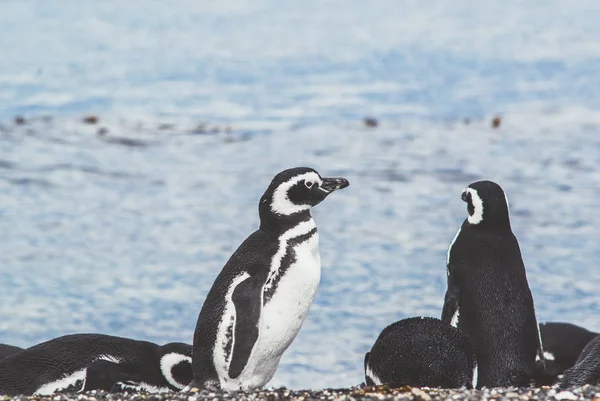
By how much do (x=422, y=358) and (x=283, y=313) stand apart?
0.56m

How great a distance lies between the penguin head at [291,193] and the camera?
4488mm

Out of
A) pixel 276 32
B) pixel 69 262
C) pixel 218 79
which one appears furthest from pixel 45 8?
pixel 69 262

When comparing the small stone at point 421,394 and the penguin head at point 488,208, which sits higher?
the penguin head at point 488,208

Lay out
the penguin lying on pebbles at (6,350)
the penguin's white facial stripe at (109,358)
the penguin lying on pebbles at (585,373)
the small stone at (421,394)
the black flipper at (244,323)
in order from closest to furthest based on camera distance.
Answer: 1. the small stone at (421,394)
2. the black flipper at (244,323)
3. the penguin lying on pebbles at (585,373)
4. the penguin's white facial stripe at (109,358)
5. the penguin lying on pebbles at (6,350)

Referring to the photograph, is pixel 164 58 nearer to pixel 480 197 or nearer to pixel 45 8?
pixel 45 8

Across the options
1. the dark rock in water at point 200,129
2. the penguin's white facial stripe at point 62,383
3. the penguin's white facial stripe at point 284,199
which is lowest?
the penguin's white facial stripe at point 62,383

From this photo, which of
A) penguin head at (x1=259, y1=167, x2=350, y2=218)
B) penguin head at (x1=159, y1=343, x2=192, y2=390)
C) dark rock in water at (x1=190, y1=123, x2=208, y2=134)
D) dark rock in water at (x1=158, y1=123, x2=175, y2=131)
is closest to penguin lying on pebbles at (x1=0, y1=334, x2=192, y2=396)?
penguin head at (x1=159, y1=343, x2=192, y2=390)

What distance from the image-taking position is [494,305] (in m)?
4.79

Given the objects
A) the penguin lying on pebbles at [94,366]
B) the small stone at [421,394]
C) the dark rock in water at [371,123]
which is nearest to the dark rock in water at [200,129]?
the dark rock in water at [371,123]

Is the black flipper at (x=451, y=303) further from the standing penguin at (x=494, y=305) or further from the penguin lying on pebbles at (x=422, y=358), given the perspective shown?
the penguin lying on pebbles at (x=422, y=358)

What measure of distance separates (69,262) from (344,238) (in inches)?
70.2

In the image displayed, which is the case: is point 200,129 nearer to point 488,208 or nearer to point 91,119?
point 91,119

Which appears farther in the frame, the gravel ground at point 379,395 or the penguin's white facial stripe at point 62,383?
the penguin's white facial stripe at point 62,383

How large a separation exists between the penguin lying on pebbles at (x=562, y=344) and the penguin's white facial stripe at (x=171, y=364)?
1719mm
